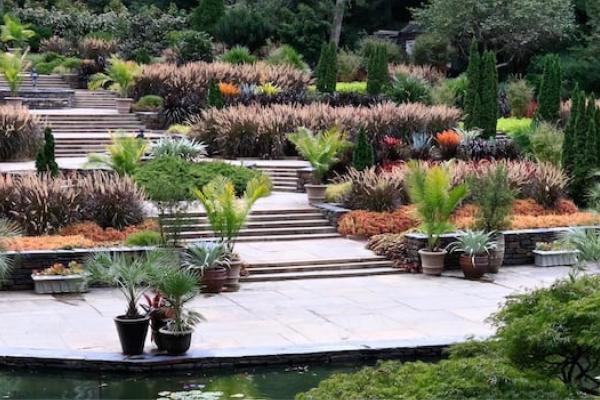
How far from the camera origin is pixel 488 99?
2980cm

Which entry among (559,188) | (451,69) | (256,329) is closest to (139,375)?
(256,329)

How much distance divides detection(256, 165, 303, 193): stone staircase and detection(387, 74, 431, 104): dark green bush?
1070cm

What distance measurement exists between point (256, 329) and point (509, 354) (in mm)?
7031

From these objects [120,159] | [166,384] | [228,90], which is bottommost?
[166,384]

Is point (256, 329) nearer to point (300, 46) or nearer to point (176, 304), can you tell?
point (176, 304)

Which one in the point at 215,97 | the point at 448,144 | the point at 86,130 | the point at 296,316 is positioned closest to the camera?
the point at 296,316

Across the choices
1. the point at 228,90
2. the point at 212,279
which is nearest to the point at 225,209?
the point at 212,279

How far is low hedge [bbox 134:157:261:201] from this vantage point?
22.0m

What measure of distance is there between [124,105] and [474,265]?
19.5 meters

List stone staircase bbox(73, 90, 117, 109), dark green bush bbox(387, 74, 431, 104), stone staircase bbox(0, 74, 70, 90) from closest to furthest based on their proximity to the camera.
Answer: dark green bush bbox(387, 74, 431, 104) → stone staircase bbox(73, 90, 117, 109) → stone staircase bbox(0, 74, 70, 90)

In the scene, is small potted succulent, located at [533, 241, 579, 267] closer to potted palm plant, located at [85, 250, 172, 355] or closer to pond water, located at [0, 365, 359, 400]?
pond water, located at [0, 365, 359, 400]

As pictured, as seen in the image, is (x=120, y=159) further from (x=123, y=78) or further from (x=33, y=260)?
(x=123, y=78)

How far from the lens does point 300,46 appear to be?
164 ft

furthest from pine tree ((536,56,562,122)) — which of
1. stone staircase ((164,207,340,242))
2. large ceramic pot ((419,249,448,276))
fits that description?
large ceramic pot ((419,249,448,276))
